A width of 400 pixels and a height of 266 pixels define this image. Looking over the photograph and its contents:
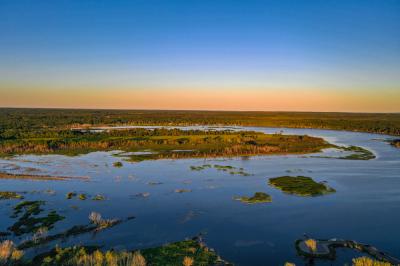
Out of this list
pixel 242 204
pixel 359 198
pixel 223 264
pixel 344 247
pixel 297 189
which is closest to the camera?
pixel 223 264

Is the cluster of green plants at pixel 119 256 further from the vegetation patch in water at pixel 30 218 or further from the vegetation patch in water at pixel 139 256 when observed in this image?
the vegetation patch in water at pixel 30 218

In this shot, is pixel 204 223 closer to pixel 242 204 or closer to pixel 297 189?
pixel 242 204

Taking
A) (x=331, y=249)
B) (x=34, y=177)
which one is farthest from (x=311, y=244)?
(x=34, y=177)

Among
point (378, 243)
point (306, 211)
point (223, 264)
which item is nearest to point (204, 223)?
point (223, 264)

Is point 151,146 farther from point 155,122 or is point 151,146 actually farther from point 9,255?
point 155,122

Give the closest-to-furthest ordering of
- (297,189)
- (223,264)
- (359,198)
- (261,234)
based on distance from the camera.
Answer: (223,264) → (261,234) → (359,198) → (297,189)

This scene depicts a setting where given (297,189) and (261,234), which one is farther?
(297,189)
